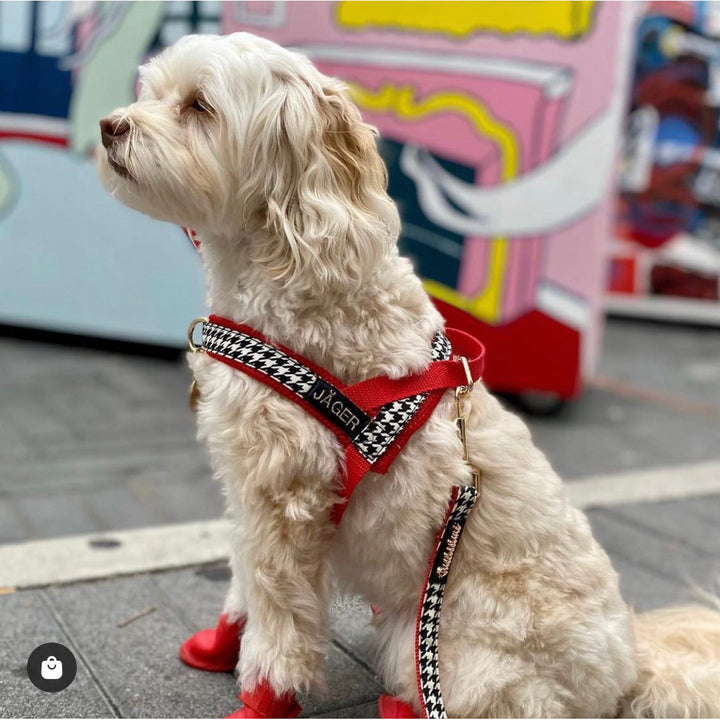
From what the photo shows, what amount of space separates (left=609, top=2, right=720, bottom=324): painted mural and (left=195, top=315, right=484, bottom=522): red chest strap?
7817 millimetres

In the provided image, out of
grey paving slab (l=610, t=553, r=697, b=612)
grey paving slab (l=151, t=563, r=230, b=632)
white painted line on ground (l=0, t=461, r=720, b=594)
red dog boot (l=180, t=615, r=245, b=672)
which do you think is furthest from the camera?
grey paving slab (l=610, t=553, r=697, b=612)

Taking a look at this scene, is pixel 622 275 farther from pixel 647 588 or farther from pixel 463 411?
pixel 463 411

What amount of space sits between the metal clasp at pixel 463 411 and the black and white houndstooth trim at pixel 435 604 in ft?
0.14

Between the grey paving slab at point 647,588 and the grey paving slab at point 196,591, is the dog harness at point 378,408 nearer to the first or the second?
the grey paving slab at point 196,591

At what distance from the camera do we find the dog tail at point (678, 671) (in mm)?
2289

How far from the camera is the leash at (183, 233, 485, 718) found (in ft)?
6.84

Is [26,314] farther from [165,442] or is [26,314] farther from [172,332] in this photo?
[165,442]

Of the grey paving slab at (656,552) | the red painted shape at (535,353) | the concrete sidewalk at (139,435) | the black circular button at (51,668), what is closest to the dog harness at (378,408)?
the black circular button at (51,668)

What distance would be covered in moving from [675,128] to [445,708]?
8.16 metres

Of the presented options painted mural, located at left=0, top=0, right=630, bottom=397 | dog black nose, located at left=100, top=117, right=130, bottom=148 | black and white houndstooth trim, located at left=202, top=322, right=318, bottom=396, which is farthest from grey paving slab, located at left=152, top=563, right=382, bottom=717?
painted mural, located at left=0, top=0, right=630, bottom=397

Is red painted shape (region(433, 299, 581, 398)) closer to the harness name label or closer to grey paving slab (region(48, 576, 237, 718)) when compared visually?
grey paving slab (region(48, 576, 237, 718))

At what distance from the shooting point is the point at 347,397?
82.7 inches

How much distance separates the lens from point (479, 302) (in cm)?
556

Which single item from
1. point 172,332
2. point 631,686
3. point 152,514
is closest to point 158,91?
point 631,686
